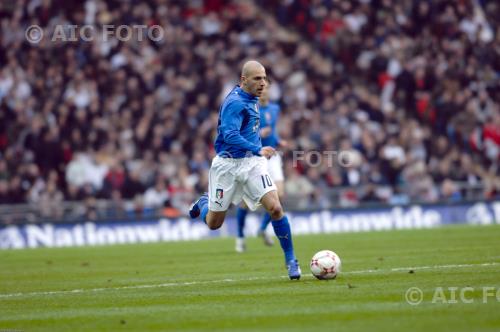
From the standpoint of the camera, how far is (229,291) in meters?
12.8

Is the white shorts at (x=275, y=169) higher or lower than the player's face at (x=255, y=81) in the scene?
lower

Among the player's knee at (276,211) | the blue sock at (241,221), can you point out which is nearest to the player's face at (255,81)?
the player's knee at (276,211)

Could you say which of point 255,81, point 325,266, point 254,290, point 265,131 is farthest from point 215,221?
point 265,131

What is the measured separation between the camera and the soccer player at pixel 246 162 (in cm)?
1373

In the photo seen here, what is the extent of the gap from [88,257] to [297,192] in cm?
987

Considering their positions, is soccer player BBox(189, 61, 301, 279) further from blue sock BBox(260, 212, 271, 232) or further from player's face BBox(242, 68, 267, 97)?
blue sock BBox(260, 212, 271, 232)

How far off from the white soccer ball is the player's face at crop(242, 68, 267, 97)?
90.8 inches

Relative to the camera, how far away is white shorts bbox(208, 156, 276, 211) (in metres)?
13.9

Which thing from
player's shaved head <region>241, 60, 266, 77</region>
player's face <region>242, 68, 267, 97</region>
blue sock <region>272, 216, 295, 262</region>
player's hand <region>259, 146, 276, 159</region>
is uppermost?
player's shaved head <region>241, 60, 266, 77</region>

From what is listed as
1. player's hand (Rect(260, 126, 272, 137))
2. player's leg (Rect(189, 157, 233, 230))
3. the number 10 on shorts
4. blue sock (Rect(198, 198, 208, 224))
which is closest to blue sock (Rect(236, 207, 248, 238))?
player's hand (Rect(260, 126, 272, 137))

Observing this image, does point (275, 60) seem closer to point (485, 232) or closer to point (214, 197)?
point (485, 232)

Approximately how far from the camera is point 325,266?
44.2 ft

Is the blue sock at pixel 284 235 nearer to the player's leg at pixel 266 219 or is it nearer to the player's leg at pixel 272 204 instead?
the player's leg at pixel 272 204

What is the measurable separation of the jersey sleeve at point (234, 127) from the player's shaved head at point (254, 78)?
0.28 m
